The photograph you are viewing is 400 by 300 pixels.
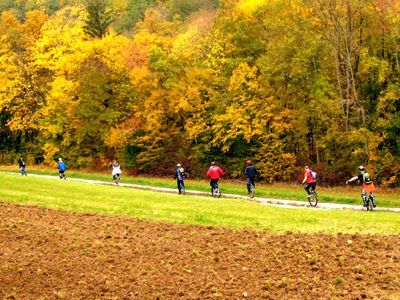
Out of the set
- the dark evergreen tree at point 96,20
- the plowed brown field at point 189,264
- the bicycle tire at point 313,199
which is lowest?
the plowed brown field at point 189,264

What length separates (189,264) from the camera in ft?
33.8

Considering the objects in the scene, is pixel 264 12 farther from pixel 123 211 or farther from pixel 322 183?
pixel 123 211

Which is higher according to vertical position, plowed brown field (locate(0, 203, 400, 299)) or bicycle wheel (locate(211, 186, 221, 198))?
bicycle wheel (locate(211, 186, 221, 198))

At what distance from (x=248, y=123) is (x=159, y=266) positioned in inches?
1268

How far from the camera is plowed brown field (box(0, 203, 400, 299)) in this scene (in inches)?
347

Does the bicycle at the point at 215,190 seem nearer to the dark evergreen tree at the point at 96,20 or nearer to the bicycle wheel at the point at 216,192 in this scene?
the bicycle wheel at the point at 216,192

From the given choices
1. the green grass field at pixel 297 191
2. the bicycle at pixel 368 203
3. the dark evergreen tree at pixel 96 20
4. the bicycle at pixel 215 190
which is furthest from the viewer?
the dark evergreen tree at pixel 96 20

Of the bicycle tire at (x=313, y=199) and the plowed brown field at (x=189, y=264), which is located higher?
the bicycle tire at (x=313, y=199)

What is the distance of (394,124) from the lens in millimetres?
36344

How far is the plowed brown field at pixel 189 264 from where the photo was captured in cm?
880

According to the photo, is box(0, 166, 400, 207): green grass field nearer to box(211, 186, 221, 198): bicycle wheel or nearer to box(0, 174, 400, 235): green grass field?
box(211, 186, 221, 198): bicycle wheel

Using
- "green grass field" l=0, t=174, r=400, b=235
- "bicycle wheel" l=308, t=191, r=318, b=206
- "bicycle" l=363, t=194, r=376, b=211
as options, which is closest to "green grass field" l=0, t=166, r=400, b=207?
"bicycle wheel" l=308, t=191, r=318, b=206

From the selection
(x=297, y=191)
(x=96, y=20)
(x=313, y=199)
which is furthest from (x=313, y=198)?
(x=96, y=20)

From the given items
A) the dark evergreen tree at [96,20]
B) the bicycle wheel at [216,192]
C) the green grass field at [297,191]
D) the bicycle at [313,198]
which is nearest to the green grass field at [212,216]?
the bicycle at [313,198]
